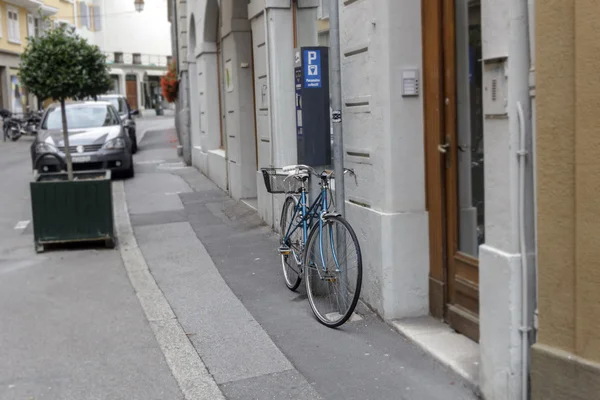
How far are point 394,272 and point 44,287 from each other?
12.3 ft

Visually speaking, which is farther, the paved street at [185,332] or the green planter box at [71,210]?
the green planter box at [71,210]

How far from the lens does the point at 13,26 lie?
4338cm

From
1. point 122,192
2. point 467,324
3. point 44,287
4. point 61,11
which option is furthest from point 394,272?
point 61,11

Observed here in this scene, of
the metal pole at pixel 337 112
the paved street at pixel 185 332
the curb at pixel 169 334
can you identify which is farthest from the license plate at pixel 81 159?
the metal pole at pixel 337 112

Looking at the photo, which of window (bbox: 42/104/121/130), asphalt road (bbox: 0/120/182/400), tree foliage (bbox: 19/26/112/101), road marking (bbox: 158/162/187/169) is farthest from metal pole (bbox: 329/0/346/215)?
road marking (bbox: 158/162/187/169)

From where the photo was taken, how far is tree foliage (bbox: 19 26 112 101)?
34.3 ft

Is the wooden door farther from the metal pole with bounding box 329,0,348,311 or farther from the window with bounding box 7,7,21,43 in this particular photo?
the metal pole with bounding box 329,0,348,311

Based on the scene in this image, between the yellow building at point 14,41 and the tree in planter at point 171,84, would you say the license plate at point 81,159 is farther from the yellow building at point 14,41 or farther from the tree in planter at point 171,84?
the yellow building at point 14,41

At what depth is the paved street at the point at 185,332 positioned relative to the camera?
5.06 metres

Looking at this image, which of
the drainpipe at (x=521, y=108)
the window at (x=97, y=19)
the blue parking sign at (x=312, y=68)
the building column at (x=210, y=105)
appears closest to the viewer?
the drainpipe at (x=521, y=108)

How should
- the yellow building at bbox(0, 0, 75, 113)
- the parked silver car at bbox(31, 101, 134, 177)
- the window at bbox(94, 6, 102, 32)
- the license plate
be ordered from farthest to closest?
1. the window at bbox(94, 6, 102, 32)
2. the yellow building at bbox(0, 0, 75, 113)
3. the license plate
4. the parked silver car at bbox(31, 101, 134, 177)

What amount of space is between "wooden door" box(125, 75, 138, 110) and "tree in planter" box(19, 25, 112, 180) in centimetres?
5366

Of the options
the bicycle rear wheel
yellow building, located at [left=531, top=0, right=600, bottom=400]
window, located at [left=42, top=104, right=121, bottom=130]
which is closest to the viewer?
yellow building, located at [left=531, top=0, right=600, bottom=400]

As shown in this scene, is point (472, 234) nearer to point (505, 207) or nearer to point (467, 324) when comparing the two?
point (467, 324)
